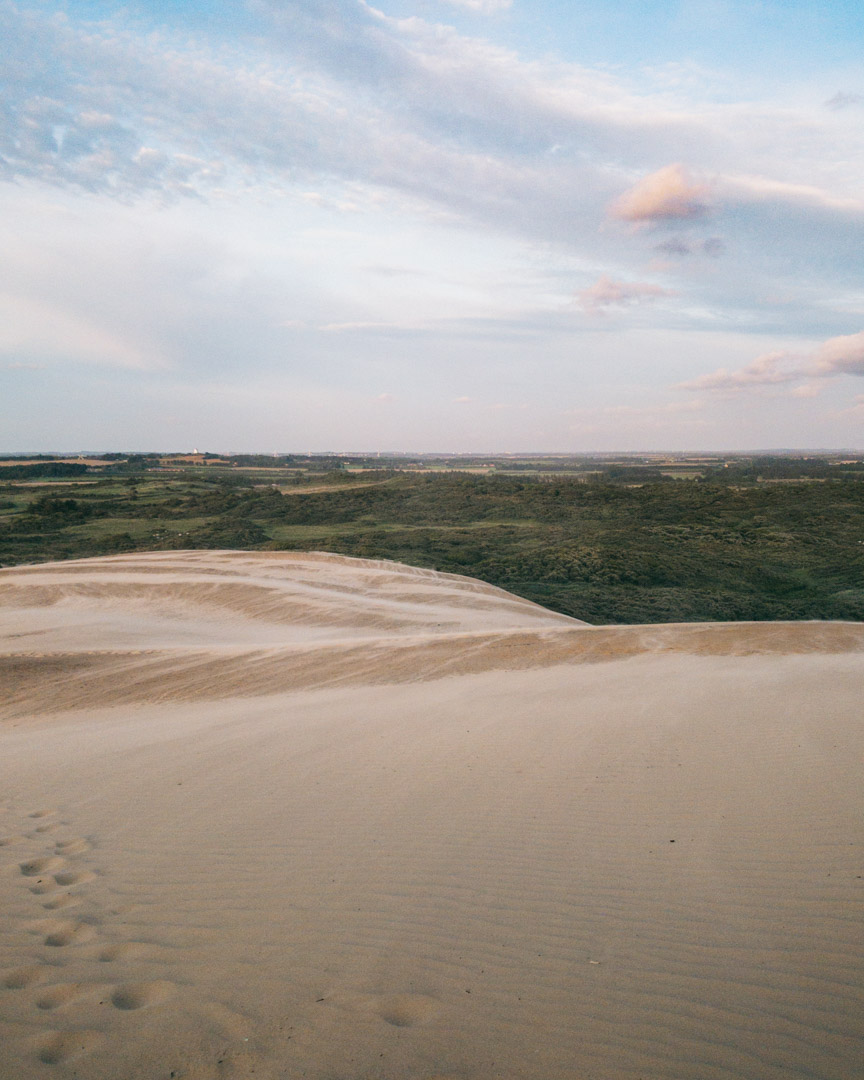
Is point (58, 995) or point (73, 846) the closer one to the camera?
point (58, 995)

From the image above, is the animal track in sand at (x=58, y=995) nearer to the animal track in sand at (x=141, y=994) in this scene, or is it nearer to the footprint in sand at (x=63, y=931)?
the animal track in sand at (x=141, y=994)

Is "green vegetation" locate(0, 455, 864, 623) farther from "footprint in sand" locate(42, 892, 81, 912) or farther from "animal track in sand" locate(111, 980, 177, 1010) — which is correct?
"animal track in sand" locate(111, 980, 177, 1010)

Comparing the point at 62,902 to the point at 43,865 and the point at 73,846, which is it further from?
the point at 73,846

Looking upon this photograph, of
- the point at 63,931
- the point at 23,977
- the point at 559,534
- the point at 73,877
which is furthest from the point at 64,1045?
the point at 559,534

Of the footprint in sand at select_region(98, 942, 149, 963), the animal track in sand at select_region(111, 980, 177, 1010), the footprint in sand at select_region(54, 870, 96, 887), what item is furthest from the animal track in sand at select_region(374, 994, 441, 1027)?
the footprint in sand at select_region(54, 870, 96, 887)

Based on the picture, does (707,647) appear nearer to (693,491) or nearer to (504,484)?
(693,491)

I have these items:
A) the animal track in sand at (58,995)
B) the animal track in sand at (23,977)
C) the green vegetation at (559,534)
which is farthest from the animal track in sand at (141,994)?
the green vegetation at (559,534)

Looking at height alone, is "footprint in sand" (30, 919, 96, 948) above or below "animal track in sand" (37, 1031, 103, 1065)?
below
